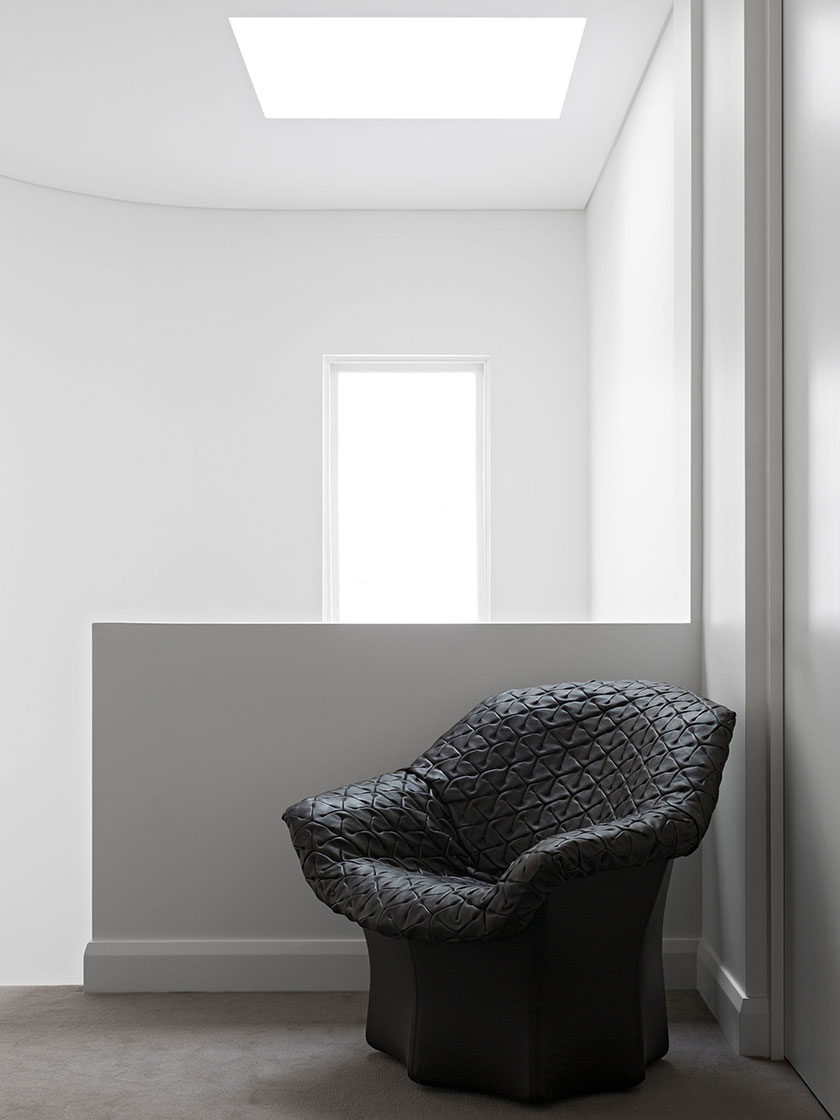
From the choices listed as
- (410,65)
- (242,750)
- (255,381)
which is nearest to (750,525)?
(242,750)

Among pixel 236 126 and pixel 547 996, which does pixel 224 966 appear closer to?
pixel 547 996

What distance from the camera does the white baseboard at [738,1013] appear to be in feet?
7.13

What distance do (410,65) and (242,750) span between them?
239 centimetres

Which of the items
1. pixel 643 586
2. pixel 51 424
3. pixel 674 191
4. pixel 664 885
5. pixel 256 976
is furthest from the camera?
pixel 51 424

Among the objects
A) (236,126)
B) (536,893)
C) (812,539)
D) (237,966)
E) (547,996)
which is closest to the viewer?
(536,893)

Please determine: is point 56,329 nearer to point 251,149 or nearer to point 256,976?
point 251,149

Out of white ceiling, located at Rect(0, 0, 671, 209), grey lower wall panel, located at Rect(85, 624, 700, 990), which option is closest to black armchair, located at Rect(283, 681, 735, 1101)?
grey lower wall panel, located at Rect(85, 624, 700, 990)

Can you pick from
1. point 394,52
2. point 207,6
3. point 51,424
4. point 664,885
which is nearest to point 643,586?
point 664,885

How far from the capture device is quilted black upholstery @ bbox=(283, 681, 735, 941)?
185 cm

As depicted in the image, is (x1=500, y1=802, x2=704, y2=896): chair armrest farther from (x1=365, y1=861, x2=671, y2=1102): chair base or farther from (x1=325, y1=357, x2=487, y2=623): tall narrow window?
(x1=325, y1=357, x2=487, y2=623): tall narrow window

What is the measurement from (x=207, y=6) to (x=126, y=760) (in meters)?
2.14

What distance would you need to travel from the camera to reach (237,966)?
257 centimetres

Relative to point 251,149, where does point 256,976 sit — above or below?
below

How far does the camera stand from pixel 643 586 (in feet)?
11.4
